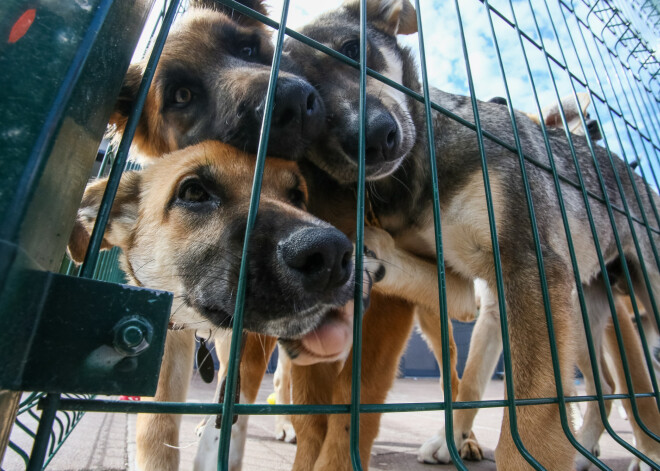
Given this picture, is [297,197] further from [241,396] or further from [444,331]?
[241,396]

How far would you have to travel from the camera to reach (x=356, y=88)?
83.7 inches

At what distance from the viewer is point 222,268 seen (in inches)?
59.0

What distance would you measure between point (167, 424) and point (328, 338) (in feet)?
3.78

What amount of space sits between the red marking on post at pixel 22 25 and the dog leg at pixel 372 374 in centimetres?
183

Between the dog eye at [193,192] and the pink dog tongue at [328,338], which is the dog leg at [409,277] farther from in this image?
the dog eye at [193,192]

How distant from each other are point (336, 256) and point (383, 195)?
1.22 meters

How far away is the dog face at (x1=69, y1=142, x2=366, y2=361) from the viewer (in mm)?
1223

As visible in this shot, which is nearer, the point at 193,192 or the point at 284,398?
the point at 193,192

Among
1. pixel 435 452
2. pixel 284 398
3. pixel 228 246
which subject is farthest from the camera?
pixel 284 398

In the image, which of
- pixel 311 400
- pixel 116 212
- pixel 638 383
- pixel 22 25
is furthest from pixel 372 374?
pixel 638 383

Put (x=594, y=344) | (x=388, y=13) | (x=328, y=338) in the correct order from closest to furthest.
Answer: (x=328, y=338) → (x=388, y=13) → (x=594, y=344)

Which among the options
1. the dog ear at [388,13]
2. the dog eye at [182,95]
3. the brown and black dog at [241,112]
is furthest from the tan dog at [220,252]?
the dog ear at [388,13]

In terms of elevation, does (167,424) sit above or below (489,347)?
below

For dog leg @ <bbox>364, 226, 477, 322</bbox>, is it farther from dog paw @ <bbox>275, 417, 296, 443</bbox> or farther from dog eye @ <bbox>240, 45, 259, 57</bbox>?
dog paw @ <bbox>275, 417, 296, 443</bbox>
